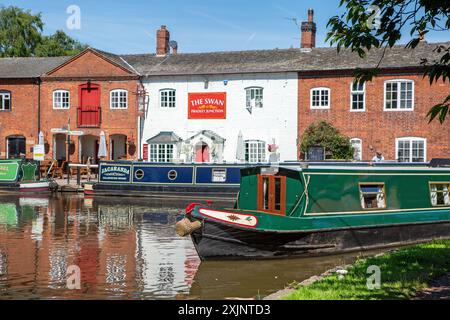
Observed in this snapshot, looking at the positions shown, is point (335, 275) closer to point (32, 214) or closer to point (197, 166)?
point (32, 214)

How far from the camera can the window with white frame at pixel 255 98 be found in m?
32.3

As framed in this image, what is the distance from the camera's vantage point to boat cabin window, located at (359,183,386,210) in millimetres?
15707

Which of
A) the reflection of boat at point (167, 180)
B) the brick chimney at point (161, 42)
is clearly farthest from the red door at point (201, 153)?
the brick chimney at point (161, 42)

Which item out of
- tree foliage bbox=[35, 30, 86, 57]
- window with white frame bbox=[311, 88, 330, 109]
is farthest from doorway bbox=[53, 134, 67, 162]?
tree foliage bbox=[35, 30, 86, 57]

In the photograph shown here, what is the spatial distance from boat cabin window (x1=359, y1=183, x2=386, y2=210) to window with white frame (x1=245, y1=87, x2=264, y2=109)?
55.2 feet

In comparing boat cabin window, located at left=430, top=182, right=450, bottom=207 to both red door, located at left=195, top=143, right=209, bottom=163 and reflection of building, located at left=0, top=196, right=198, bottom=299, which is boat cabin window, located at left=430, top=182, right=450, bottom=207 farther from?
red door, located at left=195, top=143, right=209, bottom=163

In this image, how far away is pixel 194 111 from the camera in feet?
109

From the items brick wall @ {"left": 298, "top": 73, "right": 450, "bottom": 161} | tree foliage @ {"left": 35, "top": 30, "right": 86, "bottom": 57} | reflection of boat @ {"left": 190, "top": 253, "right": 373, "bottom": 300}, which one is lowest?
reflection of boat @ {"left": 190, "top": 253, "right": 373, "bottom": 300}

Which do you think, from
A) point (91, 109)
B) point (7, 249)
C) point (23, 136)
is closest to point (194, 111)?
point (91, 109)

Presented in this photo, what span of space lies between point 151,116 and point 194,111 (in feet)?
7.97

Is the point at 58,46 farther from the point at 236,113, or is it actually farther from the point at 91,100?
the point at 236,113

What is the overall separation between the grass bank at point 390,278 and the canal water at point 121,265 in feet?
4.65

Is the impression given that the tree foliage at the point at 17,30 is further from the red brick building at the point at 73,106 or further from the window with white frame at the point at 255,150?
the window with white frame at the point at 255,150
